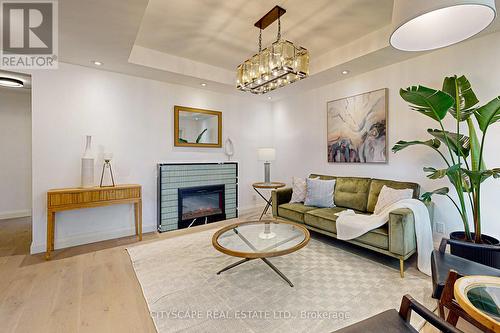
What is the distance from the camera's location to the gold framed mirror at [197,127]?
4.14 m

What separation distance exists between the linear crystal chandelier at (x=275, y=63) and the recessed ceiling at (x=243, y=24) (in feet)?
0.41

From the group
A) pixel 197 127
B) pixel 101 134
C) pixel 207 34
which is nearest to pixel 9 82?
pixel 101 134

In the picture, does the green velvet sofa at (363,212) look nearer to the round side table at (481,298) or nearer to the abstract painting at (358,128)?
the abstract painting at (358,128)

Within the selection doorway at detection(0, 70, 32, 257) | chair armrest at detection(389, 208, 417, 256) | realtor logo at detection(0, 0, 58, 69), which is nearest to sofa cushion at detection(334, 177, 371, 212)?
chair armrest at detection(389, 208, 417, 256)

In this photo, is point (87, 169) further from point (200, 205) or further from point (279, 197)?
point (279, 197)

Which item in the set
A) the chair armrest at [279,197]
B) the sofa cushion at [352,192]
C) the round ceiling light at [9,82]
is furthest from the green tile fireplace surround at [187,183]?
the round ceiling light at [9,82]

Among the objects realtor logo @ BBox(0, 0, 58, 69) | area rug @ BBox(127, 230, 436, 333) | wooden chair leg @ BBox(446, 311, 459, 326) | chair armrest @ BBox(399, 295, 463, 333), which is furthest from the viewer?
realtor logo @ BBox(0, 0, 58, 69)

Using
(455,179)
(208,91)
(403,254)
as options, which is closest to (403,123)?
(455,179)

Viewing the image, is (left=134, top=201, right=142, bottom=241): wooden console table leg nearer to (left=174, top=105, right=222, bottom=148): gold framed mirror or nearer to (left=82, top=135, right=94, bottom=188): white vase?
(left=82, top=135, right=94, bottom=188): white vase

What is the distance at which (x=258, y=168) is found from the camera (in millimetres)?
5270

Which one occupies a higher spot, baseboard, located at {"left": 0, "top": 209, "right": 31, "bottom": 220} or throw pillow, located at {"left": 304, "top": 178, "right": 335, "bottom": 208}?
throw pillow, located at {"left": 304, "top": 178, "right": 335, "bottom": 208}

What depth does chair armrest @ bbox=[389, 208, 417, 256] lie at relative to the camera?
2.27m

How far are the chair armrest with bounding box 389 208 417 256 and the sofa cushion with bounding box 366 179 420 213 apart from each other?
2.38 ft

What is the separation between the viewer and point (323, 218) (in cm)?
300
